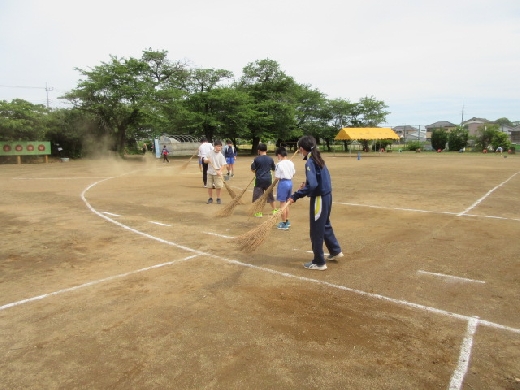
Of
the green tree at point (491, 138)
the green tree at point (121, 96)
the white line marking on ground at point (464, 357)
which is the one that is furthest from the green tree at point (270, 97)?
the white line marking on ground at point (464, 357)

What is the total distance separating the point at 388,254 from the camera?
6441mm

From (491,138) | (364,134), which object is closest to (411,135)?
(491,138)

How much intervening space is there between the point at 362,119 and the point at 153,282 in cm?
6104

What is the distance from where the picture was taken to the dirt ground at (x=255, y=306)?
3.21m

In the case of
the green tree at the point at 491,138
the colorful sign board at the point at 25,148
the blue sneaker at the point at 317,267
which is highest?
the green tree at the point at 491,138

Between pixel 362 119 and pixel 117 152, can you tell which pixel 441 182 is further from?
pixel 362 119

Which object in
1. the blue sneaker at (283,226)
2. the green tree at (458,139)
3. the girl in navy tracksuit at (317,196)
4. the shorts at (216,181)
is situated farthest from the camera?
the green tree at (458,139)

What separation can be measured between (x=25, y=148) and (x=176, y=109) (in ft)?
43.9

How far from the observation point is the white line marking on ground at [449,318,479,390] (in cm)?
306

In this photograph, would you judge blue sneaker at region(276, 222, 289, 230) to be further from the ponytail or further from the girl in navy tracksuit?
the ponytail

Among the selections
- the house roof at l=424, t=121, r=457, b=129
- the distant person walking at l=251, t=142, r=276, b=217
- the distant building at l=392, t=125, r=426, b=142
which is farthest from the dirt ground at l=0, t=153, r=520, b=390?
the house roof at l=424, t=121, r=457, b=129

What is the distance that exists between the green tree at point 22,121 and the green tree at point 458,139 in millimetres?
52554

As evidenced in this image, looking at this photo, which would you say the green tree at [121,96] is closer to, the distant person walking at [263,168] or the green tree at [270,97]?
Answer: the green tree at [270,97]

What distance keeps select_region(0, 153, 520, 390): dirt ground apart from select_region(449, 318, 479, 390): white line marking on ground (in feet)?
0.05
